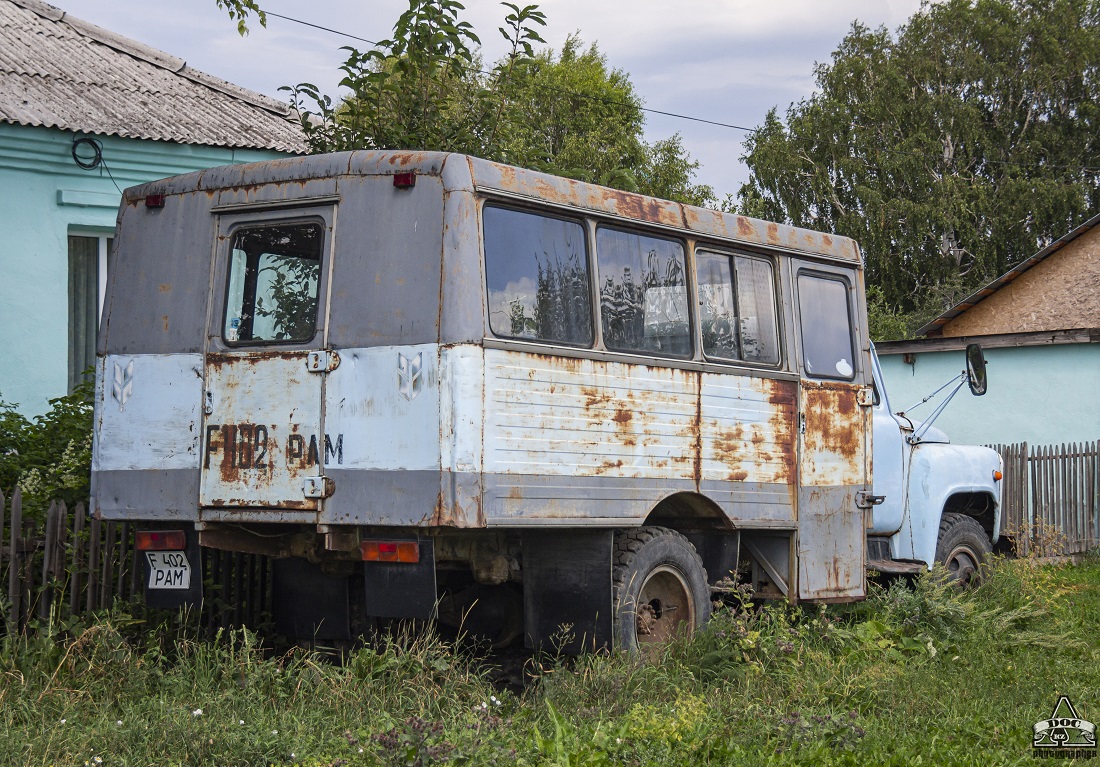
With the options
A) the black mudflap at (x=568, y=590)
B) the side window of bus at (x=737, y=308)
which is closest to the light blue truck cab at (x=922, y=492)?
the side window of bus at (x=737, y=308)

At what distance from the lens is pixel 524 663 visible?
22.1 ft

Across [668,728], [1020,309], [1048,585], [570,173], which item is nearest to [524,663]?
[668,728]

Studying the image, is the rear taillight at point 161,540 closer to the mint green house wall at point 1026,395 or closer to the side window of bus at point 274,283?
the side window of bus at point 274,283

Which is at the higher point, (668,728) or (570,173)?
(570,173)

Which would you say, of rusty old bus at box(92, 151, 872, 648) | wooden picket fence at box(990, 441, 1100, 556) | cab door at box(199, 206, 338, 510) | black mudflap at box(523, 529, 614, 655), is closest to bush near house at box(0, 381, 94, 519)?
rusty old bus at box(92, 151, 872, 648)

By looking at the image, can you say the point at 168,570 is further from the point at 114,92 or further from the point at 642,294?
the point at 114,92

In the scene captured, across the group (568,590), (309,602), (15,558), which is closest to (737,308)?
(568,590)

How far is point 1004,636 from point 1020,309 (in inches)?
684

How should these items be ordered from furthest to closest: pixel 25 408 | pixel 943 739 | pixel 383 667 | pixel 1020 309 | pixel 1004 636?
1. pixel 1020 309
2. pixel 25 408
3. pixel 1004 636
4. pixel 383 667
5. pixel 943 739

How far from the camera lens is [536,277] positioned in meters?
6.13

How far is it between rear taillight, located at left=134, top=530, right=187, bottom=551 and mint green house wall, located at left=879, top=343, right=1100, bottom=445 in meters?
14.0

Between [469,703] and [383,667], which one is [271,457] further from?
[469,703]

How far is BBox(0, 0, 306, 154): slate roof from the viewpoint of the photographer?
10.9 m

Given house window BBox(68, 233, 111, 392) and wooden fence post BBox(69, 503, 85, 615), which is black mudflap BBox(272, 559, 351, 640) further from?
house window BBox(68, 233, 111, 392)
